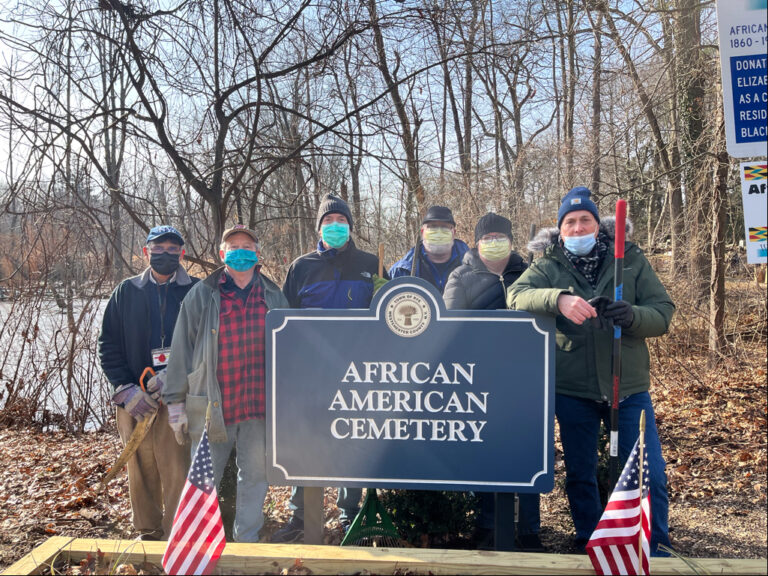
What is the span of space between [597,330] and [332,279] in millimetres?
1699

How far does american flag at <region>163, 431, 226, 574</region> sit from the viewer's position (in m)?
2.91

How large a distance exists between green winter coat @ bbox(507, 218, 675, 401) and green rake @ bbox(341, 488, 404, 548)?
126cm

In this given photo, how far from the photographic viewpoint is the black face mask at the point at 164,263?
407cm

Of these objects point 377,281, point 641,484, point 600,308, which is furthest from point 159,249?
point 641,484

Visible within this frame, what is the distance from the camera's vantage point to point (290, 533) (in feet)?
13.3

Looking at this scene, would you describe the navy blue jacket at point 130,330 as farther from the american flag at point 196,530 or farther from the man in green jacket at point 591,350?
the man in green jacket at point 591,350

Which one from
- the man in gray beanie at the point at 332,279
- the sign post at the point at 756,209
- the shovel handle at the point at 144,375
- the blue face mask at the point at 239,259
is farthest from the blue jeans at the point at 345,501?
the sign post at the point at 756,209

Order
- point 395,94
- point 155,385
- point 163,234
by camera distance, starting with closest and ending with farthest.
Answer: point 155,385
point 163,234
point 395,94

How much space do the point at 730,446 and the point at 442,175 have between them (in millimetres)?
5789

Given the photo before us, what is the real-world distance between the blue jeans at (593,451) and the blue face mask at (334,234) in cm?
167

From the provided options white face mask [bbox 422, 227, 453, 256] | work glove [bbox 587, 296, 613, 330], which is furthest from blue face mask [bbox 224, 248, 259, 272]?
work glove [bbox 587, 296, 613, 330]

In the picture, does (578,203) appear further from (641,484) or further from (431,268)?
(641,484)

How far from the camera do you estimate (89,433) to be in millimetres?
7805

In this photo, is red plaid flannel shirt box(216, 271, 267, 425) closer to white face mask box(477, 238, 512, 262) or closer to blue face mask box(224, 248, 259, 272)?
blue face mask box(224, 248, 259, 272)
